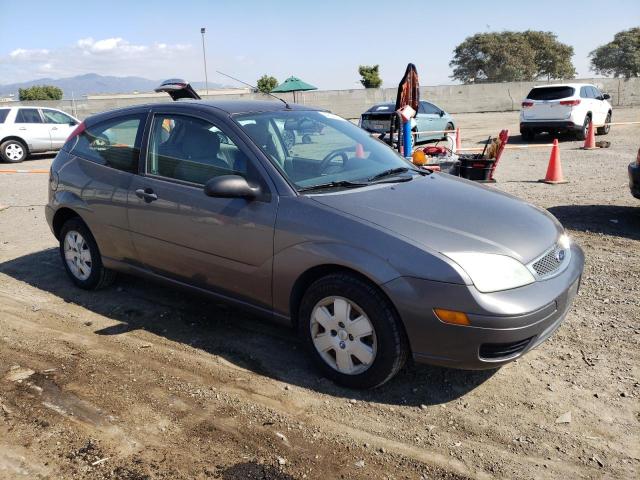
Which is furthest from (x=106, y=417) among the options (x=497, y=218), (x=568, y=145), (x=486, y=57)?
(x=486, y=57)

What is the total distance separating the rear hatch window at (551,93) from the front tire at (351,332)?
1507 cm

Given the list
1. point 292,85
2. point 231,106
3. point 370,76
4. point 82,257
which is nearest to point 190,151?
point 231,106

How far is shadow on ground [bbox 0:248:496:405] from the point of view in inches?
138

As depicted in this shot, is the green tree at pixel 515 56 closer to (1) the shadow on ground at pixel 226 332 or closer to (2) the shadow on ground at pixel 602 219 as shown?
(2) the shadow on ground at pixel 602 219

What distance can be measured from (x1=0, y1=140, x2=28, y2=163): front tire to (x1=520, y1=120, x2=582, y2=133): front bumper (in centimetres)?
1457

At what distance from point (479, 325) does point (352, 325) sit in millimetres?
737

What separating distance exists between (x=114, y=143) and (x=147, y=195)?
2.74ft

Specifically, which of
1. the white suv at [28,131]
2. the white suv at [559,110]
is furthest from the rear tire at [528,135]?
the white suv at [28,131]

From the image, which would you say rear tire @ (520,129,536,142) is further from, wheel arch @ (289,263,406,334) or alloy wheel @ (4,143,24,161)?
wheel arch @ (289,263,406,334)

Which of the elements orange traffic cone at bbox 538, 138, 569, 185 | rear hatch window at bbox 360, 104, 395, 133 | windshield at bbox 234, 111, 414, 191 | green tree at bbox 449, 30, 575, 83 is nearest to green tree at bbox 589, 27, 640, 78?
green tree at bbox 449, 30, 575, 83

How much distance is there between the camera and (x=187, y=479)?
106 inches

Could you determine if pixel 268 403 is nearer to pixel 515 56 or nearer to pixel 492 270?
pixel 492 270

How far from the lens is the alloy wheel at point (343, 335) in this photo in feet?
10.8

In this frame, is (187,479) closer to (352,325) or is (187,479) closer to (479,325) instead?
(352,325)
